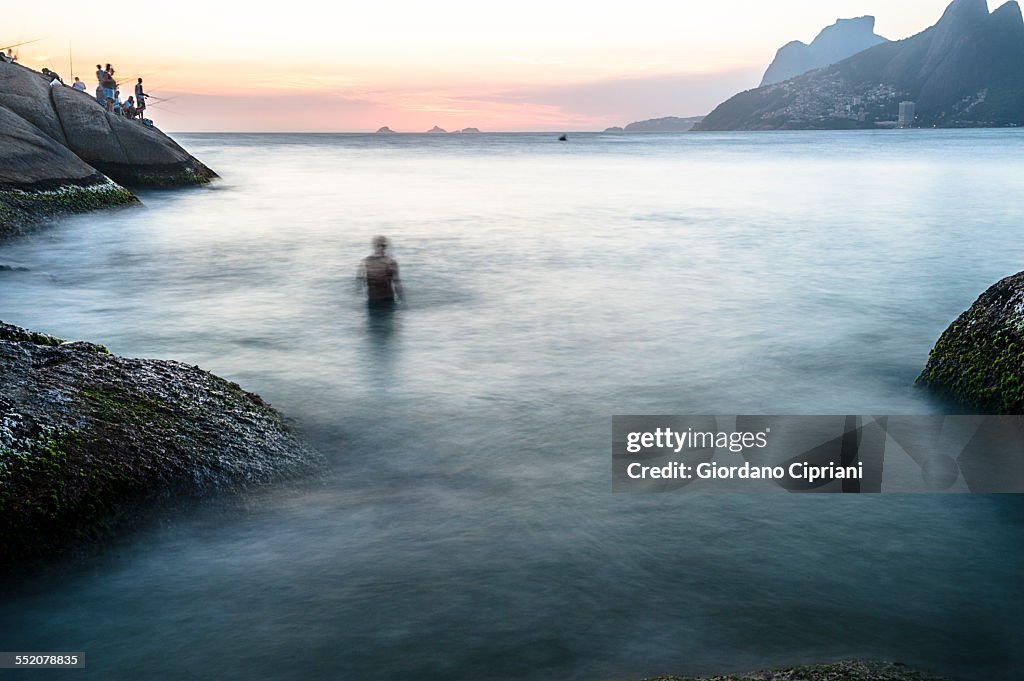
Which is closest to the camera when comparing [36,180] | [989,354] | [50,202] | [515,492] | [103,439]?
[103,439]

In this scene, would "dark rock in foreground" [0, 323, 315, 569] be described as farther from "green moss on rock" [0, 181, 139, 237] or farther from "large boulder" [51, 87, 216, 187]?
"large boulder" [51, 87, 216, 187]

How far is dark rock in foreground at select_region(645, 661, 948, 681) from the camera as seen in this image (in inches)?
180

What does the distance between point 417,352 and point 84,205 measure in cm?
1690

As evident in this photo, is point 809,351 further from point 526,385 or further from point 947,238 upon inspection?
point 947,238

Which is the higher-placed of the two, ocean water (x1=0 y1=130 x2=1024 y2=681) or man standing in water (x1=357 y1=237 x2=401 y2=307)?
man standing in water (x1=357 y1=237 x2=401 y2=307)

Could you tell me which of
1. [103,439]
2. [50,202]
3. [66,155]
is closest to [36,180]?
[50,202]

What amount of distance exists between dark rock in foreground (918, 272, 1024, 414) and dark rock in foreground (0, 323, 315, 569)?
666 centimetres

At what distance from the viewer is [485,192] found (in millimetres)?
45750

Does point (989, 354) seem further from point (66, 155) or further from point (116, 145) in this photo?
point (116, 145)

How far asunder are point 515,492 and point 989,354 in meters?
5.02

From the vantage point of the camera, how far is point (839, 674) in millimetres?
4609

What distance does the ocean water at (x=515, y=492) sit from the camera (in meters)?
5.46

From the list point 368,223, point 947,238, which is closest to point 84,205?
point 368,223

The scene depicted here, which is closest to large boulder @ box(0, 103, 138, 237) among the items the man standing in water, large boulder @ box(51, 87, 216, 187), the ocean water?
the ocean water
